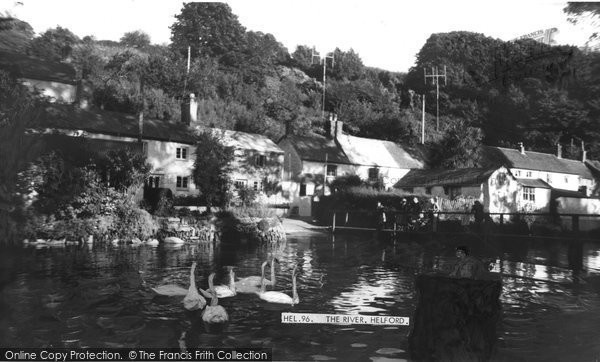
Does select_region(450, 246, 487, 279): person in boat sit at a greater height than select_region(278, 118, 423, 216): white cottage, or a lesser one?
lesser

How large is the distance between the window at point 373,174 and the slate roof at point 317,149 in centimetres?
210

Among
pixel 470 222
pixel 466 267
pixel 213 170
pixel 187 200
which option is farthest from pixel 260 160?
pixel 466 267

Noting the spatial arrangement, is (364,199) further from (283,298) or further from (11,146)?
(11,146)

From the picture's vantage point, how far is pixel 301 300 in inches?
378

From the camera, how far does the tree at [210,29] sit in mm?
10078

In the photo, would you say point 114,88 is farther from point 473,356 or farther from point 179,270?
point 473,356

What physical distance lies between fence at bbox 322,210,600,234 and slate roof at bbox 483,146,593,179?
4.03ft

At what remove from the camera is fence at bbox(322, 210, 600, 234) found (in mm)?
14594

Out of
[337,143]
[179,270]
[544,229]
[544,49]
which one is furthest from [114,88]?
[544,49]

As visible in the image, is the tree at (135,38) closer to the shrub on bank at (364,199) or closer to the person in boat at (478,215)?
the person in boat at (478,215)

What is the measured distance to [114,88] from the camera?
43469 millimetres

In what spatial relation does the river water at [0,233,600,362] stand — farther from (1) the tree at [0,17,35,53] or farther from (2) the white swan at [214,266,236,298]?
(1) the tree at [0,17,35,53]

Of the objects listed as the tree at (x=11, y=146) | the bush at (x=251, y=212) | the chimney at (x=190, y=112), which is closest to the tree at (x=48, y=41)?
the tree at (x=11, y=146)

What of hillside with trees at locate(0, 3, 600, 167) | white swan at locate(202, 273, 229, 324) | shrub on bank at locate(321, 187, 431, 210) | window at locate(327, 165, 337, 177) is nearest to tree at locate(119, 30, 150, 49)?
hillside with trees at locate(0, 3, 600, 167)
